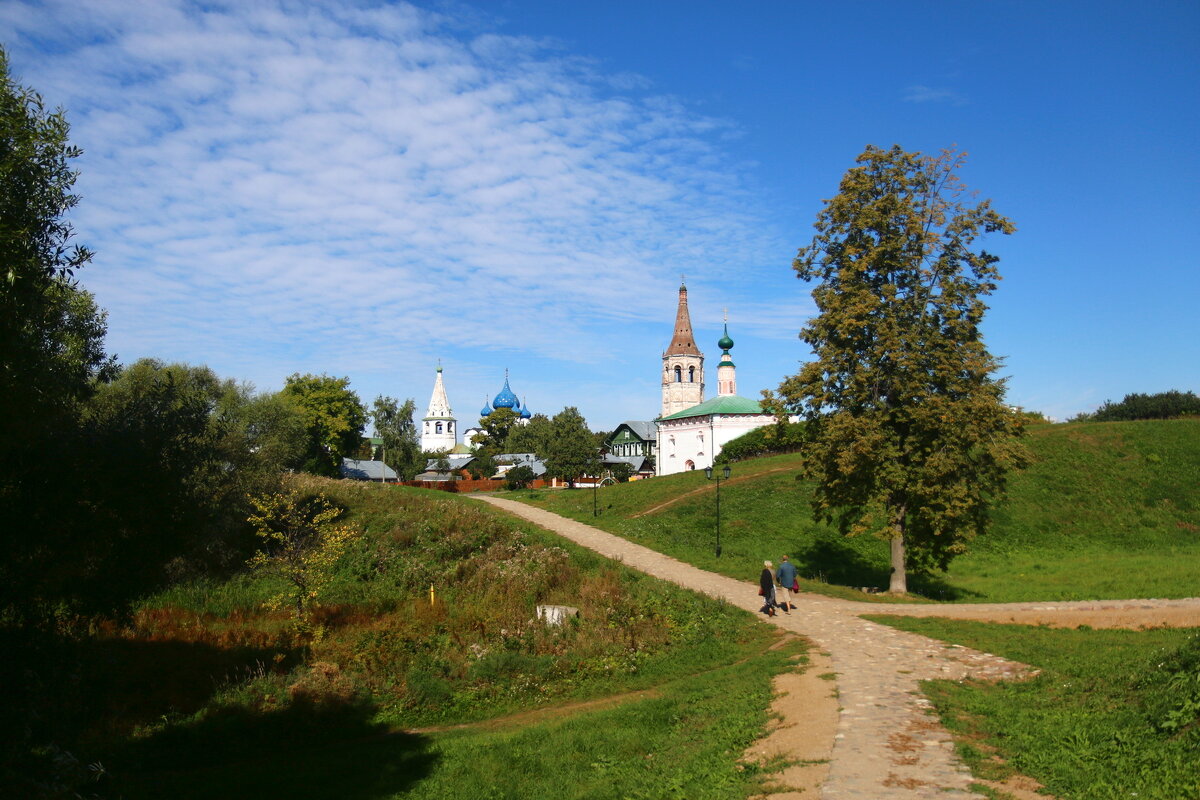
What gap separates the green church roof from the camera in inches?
2783

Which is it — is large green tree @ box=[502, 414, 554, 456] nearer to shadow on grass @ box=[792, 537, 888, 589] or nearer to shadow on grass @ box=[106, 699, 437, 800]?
shadow on grass @ box=[792, 537, 888, 589]

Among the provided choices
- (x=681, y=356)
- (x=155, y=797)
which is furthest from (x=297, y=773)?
(x=681, y=356)

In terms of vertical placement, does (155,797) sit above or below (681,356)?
below

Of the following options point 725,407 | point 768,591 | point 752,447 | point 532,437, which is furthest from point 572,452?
point 768,591

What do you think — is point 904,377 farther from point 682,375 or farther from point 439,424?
point 439,424

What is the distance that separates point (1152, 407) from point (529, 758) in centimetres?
7181

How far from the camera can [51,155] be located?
37.8ft

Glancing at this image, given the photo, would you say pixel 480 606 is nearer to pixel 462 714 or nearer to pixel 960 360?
pixel 462 714

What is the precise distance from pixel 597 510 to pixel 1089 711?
114 ft

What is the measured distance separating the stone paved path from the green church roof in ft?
154

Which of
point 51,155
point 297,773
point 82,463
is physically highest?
point 51,155

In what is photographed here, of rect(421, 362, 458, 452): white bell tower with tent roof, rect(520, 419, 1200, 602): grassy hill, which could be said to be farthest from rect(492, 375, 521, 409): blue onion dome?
rect(520, 419, 1200, 602): grassy hill

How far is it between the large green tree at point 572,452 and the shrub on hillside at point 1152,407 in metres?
40.5

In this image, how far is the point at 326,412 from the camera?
229 feet
